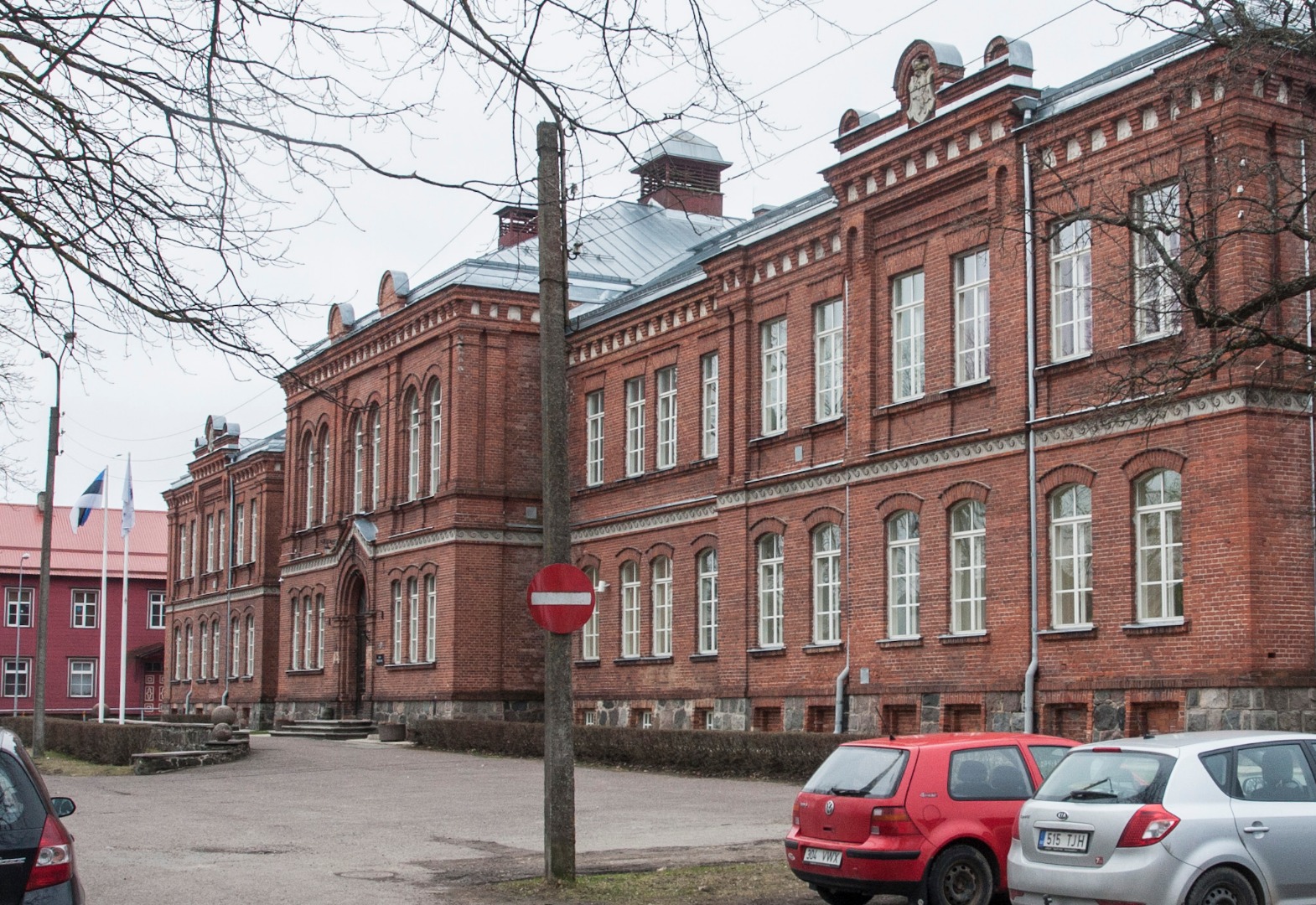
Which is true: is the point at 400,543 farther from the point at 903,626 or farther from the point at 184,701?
the point at 184,701

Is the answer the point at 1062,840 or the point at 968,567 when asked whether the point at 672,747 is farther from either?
the point at 1062,840

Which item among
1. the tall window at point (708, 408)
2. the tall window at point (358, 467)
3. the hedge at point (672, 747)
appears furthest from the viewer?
the tall window at point (358, 467)

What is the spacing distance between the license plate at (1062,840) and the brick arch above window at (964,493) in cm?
1474

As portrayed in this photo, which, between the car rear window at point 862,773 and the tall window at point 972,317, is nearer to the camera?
the car rear window at point 862,773

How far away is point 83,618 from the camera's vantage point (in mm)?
81938

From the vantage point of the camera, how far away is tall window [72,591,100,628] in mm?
81713

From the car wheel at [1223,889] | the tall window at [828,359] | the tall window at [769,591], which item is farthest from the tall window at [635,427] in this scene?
the car wheel at [1223,889]

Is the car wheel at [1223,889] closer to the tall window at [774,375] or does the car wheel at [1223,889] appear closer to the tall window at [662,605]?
the tall window at [774,375]

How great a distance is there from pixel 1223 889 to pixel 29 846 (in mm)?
7482

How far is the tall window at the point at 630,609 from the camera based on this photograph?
37.8m

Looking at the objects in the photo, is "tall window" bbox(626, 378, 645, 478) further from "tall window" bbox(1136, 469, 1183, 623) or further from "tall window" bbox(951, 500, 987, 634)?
"tall window" bbox(1136, 469, 1183, 623)

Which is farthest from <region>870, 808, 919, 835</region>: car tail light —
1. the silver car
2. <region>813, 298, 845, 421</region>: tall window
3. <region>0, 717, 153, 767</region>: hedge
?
<region>0, 717, 153, 767</region>: hedge

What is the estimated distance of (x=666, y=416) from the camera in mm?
37312

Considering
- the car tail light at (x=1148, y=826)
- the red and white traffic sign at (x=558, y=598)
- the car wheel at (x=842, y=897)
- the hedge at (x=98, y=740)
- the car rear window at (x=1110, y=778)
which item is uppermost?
the red and white traffic sign at (x=558, y=598)
